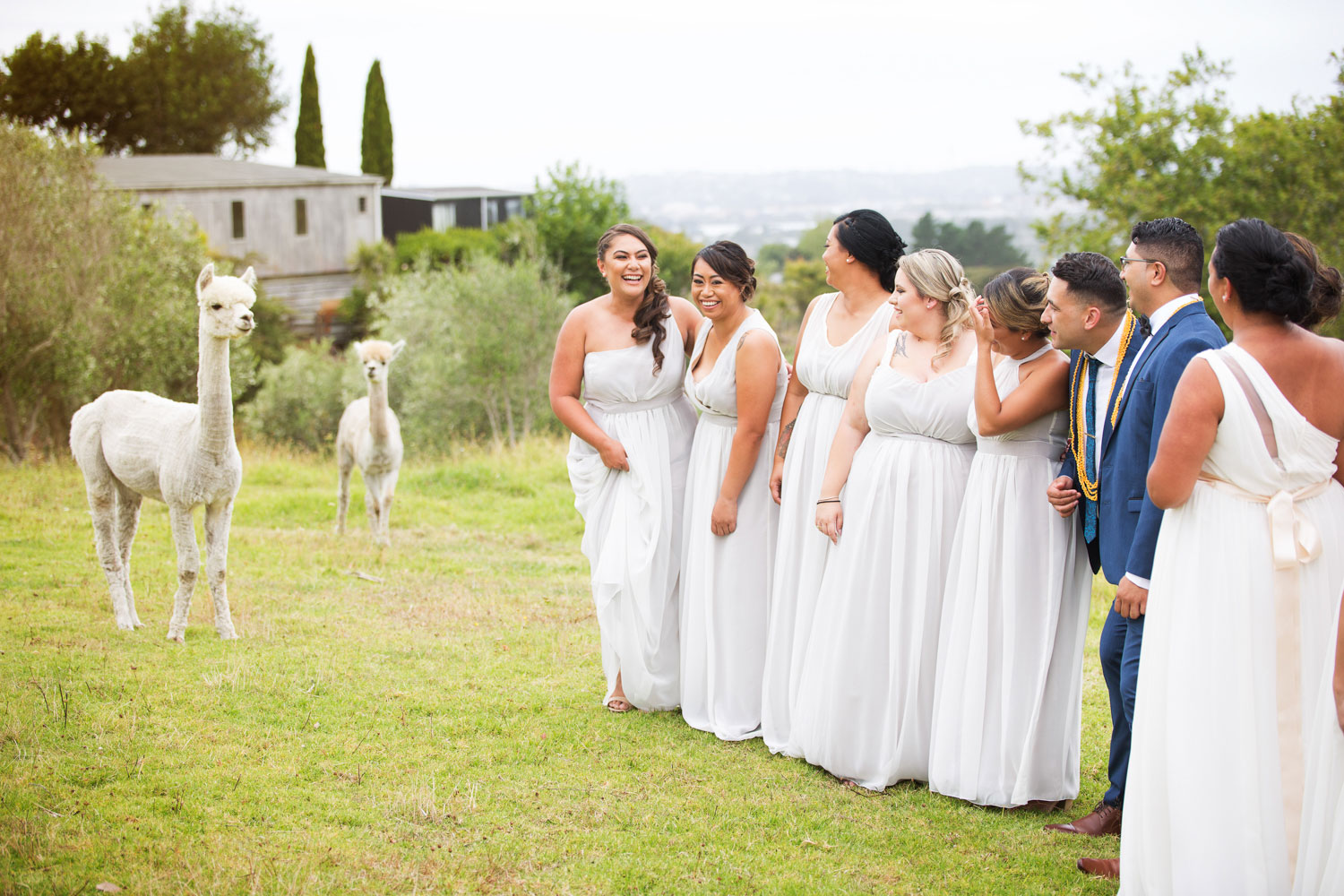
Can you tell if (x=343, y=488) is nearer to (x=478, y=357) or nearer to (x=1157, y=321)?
(x=1157, y=321)

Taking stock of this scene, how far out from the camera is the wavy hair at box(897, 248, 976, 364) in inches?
194

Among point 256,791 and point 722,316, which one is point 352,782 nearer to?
point 256,791

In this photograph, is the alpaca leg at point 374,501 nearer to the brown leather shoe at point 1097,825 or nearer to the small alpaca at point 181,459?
the small alpaca at point 181,459

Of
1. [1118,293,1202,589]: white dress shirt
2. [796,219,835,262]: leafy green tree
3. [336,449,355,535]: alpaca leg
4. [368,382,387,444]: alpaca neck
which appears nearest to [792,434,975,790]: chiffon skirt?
[1118,293,1202,589]: white dress shirt

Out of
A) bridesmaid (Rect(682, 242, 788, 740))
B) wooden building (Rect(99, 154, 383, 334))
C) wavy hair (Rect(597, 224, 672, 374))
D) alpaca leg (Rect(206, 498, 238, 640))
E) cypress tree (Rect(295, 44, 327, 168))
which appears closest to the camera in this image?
bridesmaid (Rect(682, 242, 788, 740))

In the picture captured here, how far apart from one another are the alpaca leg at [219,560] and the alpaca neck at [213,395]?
45 cm

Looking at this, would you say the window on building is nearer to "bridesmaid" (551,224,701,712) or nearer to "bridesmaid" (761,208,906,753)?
"bridesmaid" (551,224,701,712)

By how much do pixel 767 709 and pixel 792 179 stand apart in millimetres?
147944

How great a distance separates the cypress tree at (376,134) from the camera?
194ft

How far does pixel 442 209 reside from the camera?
5875 cm

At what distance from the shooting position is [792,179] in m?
148

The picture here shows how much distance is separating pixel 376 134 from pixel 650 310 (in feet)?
192

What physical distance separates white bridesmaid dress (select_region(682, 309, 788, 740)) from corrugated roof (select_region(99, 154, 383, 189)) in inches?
1506

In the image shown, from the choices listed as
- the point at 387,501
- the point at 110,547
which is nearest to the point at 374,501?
the point at 387,501
